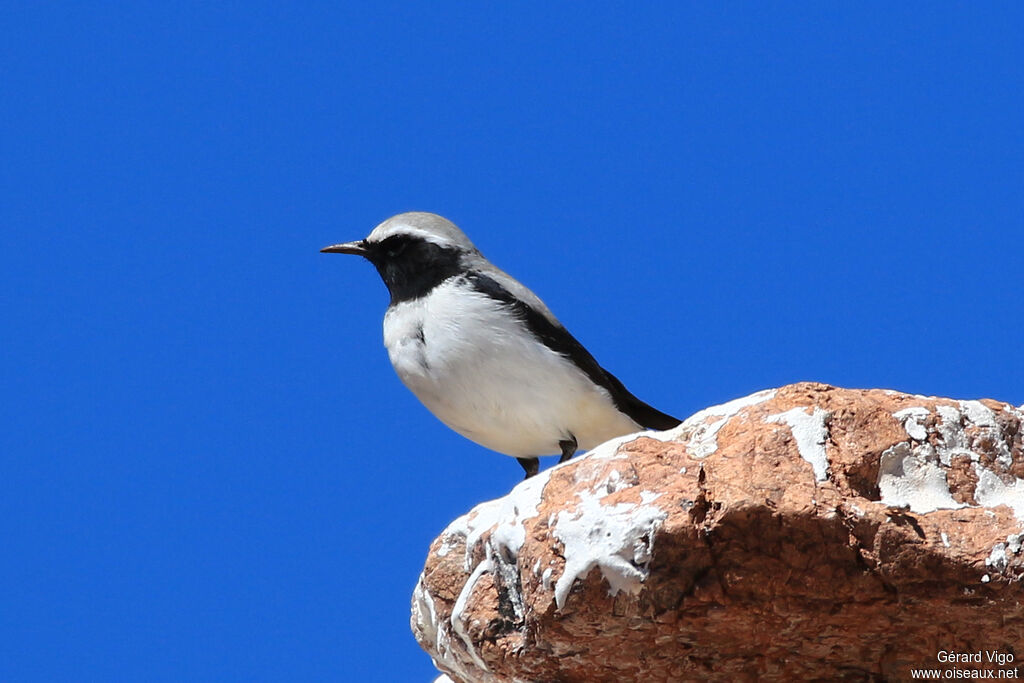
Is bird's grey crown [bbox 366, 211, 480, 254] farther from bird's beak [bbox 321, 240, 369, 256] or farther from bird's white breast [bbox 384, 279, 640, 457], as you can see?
bird's white breast [bbox 384, 279, 640, 457]

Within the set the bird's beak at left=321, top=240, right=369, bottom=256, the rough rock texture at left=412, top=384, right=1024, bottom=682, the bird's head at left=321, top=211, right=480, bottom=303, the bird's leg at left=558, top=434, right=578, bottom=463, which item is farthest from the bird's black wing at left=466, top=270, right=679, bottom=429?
the rough rock texture at left=412, top=384, right=1024, bottom=682

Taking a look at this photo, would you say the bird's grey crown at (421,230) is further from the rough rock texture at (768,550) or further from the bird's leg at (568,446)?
the rough rock texture at (768,550)

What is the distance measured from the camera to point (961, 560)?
5.53m

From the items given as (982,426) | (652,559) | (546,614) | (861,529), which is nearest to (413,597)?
(546,614)

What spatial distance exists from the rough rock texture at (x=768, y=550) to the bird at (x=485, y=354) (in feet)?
10.6

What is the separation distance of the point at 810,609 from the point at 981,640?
2.90ft

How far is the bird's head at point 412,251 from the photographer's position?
1030 cm

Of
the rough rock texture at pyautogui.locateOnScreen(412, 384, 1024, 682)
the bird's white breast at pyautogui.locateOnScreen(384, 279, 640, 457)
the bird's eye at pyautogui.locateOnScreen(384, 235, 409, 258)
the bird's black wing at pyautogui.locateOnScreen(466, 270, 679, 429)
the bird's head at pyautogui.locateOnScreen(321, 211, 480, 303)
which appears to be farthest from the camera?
the bird's eye at pyautogui.locateOnScreen(384, 235, 409, 258)

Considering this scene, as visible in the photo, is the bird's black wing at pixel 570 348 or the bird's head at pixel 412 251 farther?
the bird's head at pixel 412 251

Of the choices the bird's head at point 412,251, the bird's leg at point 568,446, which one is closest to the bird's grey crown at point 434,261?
the bird's head at point 412,251

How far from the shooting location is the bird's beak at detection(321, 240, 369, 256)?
34.7 feet

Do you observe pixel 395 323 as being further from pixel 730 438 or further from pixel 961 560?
pixel 961 560

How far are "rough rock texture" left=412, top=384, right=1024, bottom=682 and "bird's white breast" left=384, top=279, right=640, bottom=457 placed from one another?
3.21 meters

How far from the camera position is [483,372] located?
9.77 meters
